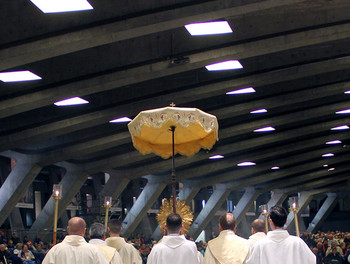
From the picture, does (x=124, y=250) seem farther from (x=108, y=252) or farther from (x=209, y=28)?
(x=209, y=28)

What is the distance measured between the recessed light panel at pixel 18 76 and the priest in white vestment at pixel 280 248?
13062 millimetres

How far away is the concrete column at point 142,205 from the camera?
3956 centimetres

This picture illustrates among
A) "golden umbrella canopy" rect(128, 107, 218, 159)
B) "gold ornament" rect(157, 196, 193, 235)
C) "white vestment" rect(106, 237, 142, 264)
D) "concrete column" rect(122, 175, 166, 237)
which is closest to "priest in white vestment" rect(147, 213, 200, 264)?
"white vestment" rect(106, 237, 142, 264)

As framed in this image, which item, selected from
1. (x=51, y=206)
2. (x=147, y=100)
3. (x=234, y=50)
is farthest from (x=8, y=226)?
(x=234, y=50)

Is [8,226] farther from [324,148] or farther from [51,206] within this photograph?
[324,148]

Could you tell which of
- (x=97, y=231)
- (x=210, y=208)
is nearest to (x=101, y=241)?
(x=97, y=231)

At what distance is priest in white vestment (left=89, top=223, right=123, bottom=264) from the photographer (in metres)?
8.49

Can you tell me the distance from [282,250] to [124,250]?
151 inches

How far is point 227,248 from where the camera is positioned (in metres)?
8.41

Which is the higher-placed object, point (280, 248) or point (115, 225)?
point (115, 225)

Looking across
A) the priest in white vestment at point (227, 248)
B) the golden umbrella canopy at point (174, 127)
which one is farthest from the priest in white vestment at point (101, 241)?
the golden umbrella canopy at point (174, 127)

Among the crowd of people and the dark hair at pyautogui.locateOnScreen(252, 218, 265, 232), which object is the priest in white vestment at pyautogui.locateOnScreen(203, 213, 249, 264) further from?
the dark hair at pyautogui.locateOnScreen(252, 218, 265, 232)

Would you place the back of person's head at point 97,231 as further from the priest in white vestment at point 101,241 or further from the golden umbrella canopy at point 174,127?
the golden umbrella canopy at point 174,127

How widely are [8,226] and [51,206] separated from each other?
21.8 ft
